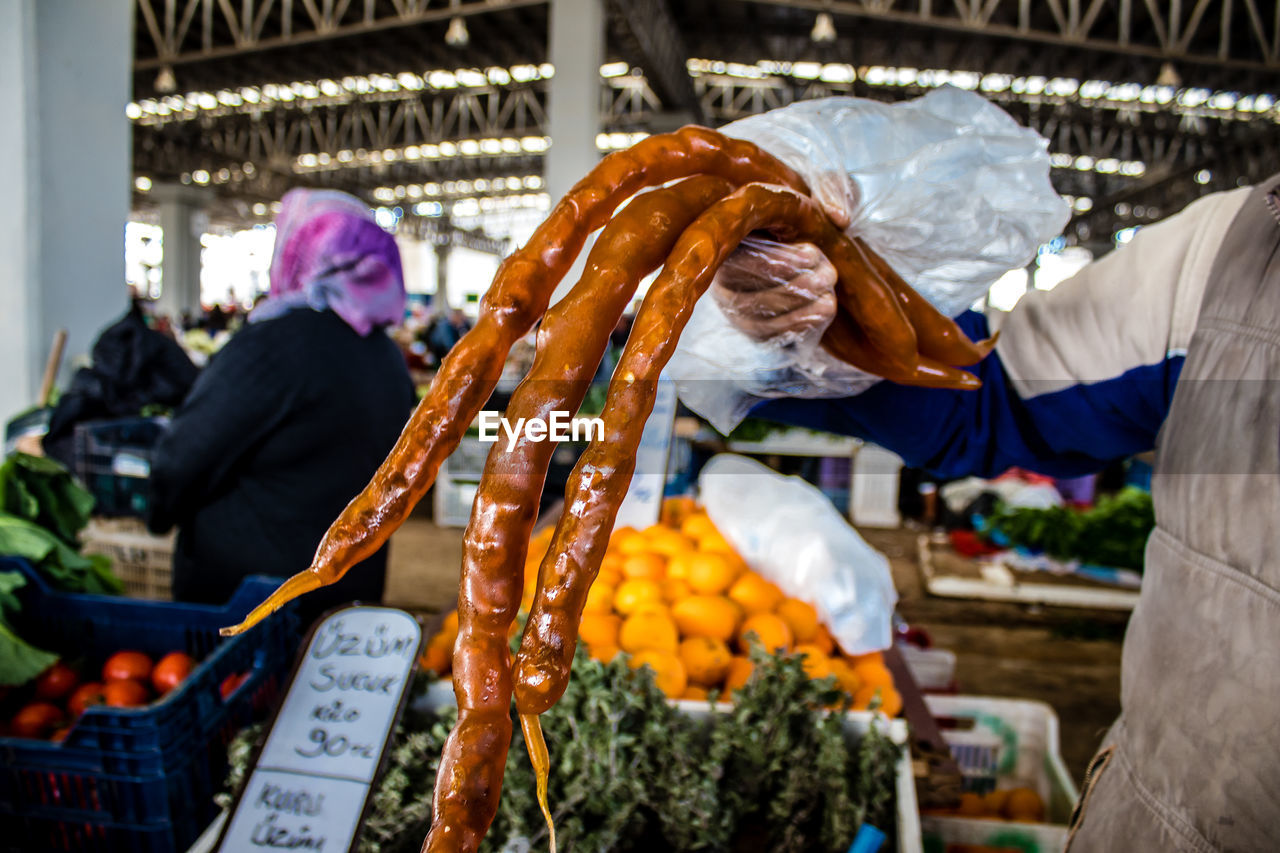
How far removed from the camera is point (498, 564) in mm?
635

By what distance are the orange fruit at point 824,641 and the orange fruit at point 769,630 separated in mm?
113

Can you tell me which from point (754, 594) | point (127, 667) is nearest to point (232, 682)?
point (127, 667)

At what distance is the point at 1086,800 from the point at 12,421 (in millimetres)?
4380

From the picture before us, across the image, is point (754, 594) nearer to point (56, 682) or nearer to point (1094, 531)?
point (56, 682)

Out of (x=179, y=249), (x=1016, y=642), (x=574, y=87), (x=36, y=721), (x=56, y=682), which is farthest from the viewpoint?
(x=179, y=249)

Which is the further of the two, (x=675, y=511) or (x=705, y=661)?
(x=675, y=511)

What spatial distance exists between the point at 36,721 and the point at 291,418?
0.83 m

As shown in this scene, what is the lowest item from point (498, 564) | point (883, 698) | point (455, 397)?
point (883, 698)

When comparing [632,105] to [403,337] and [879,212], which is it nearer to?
[403,337]

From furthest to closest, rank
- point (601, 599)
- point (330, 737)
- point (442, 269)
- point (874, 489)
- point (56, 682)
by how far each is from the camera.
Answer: point (442, 269)
point (874, 489)
point (601, 599)
point (56, 682)
point (330, 737)

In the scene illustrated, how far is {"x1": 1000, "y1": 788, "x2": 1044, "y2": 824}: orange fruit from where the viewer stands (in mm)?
1822

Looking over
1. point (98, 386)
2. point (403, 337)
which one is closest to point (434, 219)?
point (403, 337)

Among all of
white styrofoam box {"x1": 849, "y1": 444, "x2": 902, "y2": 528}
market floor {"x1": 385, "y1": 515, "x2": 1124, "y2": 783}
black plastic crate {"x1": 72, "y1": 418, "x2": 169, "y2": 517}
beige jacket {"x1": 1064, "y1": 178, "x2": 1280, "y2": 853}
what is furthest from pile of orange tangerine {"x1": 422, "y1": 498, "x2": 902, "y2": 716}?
white styrofoam box {"x1": 849, "y1": 444, "x2": 902, "y2": 528}

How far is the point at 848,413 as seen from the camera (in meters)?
1.30
